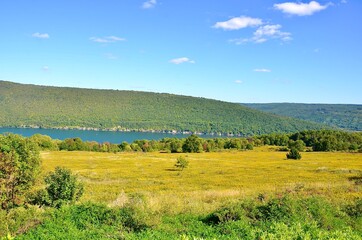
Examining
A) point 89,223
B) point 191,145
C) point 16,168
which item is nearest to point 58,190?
point 16,168

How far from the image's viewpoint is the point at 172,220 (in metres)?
17.2

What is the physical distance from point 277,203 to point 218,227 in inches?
153

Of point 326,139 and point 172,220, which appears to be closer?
point 172,220

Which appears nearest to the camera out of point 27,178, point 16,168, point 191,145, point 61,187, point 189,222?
point 189,222

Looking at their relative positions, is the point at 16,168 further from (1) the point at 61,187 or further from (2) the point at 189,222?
(2) the point at 189,222

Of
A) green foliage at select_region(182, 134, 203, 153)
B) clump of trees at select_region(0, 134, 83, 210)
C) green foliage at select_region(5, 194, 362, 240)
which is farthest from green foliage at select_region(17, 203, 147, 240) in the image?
green foliage at select_region(182, 134, 203, 153)

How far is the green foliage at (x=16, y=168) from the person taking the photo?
21.7m

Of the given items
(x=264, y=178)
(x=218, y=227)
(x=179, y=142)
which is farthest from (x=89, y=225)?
(x=179, y=142)

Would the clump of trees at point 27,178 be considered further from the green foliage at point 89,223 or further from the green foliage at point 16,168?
the green foliage at point 89,223

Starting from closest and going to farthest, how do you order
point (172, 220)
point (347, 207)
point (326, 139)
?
point (172, 220) < point (347, 207) < point (326, 139)

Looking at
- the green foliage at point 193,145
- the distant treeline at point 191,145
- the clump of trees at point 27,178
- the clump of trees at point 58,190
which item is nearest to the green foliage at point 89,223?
the clump of trees at point 27,178

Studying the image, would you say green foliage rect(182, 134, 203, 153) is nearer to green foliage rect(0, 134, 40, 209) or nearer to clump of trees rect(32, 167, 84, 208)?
clump of trees rect(32, 167, 84, 208)

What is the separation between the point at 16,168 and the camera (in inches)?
887

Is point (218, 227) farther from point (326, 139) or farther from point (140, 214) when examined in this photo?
point (326, 139)
